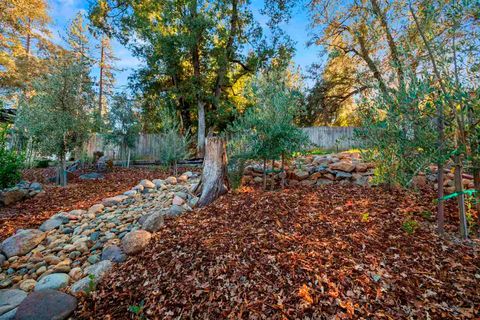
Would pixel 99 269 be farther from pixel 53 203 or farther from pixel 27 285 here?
pixel 53 203

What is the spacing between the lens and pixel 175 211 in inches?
139

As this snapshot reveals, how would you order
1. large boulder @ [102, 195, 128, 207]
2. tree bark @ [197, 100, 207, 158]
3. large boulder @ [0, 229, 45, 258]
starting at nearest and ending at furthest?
large boulder @ [0, 229, 45, 258]
large boulder @ [102, 195, 128, 207]
tree bark @ [197, 100, 207, 158]

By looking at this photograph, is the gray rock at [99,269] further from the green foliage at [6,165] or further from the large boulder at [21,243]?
the green foliage at [6,165]

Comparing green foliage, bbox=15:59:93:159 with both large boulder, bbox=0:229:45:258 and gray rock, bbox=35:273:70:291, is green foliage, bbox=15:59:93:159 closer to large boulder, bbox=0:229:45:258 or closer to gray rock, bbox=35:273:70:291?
large boulder, bbox=0:229:45:258

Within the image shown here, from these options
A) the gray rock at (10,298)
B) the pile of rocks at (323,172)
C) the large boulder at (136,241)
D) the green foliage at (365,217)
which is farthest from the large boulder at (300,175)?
the gray rock at (10,298)

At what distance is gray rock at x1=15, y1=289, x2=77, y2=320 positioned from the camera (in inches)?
77.3

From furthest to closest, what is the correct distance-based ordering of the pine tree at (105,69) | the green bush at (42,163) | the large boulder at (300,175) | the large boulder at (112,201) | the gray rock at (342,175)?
the pine tree at (105,69) < the green bush at (42,163) < the large boulder at (300,175) < the gray rock at (342,175) < the large boulder at (112,201)

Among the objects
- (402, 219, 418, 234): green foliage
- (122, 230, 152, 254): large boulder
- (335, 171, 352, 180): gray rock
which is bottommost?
(122, 230, 152, 254): large boulder

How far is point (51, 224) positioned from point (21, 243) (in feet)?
1.96

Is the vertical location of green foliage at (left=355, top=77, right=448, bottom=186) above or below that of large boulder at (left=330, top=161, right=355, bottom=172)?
above

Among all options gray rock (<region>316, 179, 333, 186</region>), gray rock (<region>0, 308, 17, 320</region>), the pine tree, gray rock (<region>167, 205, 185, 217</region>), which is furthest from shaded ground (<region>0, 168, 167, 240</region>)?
the pine tree

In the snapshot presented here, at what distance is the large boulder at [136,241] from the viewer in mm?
2760

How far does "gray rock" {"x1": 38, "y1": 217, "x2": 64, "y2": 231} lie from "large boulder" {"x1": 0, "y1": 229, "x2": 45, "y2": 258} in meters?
0.27

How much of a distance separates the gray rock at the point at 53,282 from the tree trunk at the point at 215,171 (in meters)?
2.03
